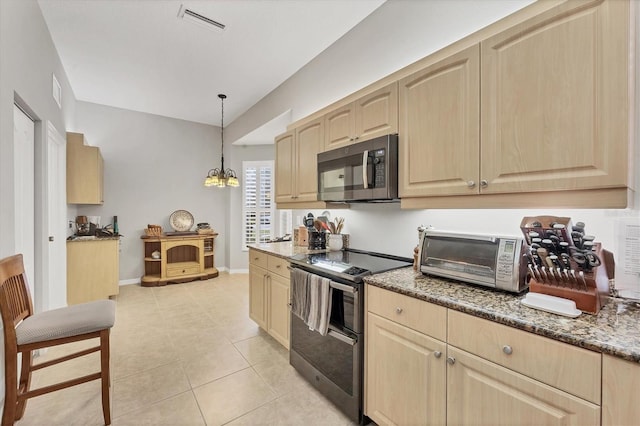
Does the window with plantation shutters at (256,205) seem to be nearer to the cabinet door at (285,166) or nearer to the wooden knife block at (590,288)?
the cabinet door at (285,166)

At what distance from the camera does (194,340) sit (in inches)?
113

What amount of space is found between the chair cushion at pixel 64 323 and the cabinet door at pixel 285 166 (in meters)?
1.77

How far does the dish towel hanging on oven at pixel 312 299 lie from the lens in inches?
74.5

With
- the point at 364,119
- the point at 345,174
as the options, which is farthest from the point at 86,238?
the point at 364,119

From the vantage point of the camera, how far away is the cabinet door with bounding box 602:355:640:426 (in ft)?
2.67

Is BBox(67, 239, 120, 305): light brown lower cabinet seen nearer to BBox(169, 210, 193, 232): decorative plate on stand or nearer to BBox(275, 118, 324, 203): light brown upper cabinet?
BBox(169, 210, 193, 232): decorative plate on stand

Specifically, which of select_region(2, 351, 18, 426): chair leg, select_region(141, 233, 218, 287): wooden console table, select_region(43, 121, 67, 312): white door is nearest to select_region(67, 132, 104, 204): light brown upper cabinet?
select_region(43, 121, 67, 312): white door

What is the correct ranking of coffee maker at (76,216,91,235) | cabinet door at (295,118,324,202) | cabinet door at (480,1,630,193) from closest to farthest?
cabinet door at (480,1,630,193), cabinet door at (295,118,324,202), coffee maker at (76,216,91,235)

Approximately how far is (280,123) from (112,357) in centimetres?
333

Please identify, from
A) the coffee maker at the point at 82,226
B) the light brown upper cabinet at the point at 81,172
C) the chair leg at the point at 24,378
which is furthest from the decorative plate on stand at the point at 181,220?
the chair leg at the point at 24,378

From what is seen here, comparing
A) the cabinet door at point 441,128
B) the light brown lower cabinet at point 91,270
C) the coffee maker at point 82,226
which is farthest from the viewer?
the coffee maker at point 82,226

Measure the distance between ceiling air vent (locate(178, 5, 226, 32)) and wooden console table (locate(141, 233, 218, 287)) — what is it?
3491 millimetres

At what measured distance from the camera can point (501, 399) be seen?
1086mm

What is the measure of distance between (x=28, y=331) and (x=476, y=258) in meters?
2.46
